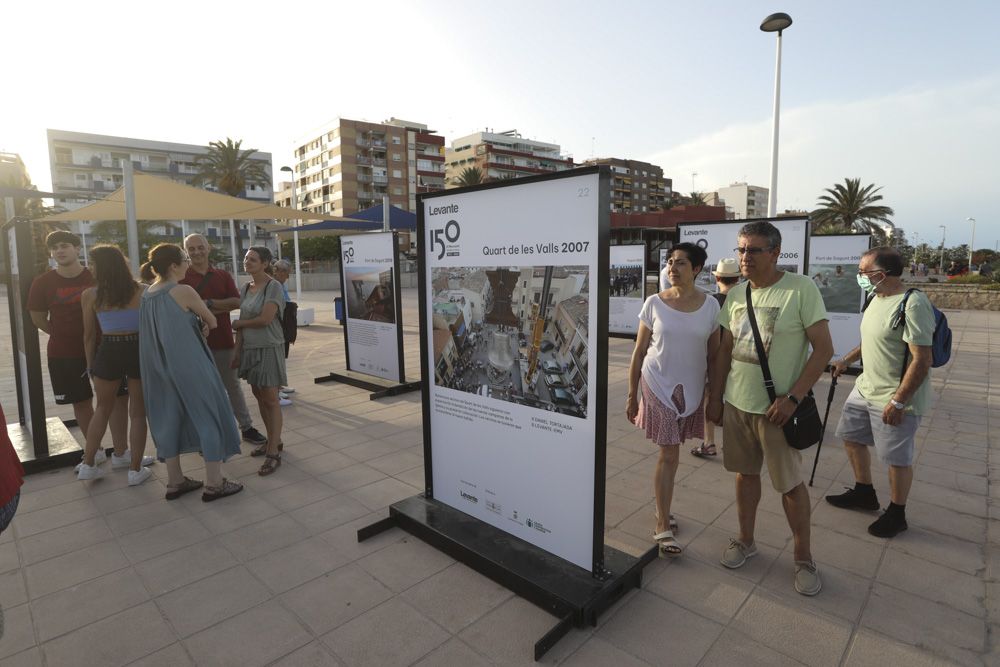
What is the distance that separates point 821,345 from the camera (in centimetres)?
254

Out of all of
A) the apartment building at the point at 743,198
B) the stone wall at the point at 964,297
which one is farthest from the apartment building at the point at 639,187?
the stone wall at the point at 964,297

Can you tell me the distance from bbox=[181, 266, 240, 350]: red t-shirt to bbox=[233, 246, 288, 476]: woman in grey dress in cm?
47

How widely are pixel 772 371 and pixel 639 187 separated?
362ft

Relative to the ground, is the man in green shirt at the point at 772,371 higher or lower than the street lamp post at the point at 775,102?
lower

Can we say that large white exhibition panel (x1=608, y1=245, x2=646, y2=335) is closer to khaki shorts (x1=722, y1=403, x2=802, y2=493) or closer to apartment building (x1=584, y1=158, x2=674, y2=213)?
khaki shorts (x1=722, y1=403, x2=802, y2=493)

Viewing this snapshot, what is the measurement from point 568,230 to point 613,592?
67.0 inches

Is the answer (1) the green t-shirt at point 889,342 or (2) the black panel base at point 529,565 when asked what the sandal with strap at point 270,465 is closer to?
(2) the black panel base at point 529,565

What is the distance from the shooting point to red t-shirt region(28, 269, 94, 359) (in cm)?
432

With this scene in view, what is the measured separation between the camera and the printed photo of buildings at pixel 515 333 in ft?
8.02

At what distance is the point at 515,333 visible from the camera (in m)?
2.70

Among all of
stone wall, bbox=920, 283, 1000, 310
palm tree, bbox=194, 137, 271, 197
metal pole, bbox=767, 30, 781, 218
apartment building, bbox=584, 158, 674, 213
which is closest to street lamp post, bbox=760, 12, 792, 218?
metal pole, bbox=767, 30, 781, 218

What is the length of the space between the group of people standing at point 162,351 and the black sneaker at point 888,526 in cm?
421

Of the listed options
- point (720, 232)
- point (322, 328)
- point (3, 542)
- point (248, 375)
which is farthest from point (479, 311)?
point (322, 328)

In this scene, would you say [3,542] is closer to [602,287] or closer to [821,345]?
[602,287]
